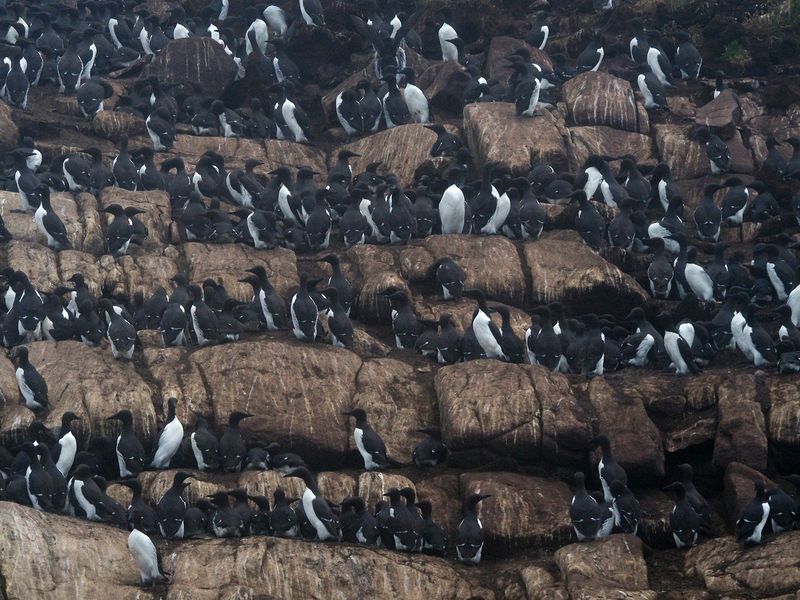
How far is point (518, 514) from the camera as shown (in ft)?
→ 63.6

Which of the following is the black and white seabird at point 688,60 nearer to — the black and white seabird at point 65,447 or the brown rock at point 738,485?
the brown rock at point 738,485

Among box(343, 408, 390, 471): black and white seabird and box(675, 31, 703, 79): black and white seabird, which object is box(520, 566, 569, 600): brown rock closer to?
box(343, 408, 390, 471): black and white seabird

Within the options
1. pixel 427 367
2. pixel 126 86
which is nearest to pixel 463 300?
pixel 427 367

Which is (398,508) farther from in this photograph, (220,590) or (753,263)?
(753,263)

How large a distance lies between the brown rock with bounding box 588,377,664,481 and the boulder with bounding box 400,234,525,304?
11.2ft

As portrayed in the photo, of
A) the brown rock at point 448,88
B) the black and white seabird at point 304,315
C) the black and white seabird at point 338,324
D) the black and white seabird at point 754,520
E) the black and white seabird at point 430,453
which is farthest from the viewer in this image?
the brown rock at point 448,88

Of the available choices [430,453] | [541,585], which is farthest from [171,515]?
[541,585]

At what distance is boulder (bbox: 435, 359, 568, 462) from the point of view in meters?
20.3

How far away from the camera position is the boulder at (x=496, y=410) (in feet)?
66.7

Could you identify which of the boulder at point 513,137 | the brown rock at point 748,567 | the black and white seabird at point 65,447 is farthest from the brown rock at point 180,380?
the boulder at point 513,137

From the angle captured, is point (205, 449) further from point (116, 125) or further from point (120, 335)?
point (116, 125)

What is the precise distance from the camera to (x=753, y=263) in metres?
24.5

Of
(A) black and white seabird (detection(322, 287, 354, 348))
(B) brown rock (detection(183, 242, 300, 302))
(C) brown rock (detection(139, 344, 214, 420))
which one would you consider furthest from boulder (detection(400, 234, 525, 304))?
(C) brown rock (detection(139, 344, 214, 420))

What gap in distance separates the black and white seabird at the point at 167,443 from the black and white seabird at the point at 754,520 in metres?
7.47
